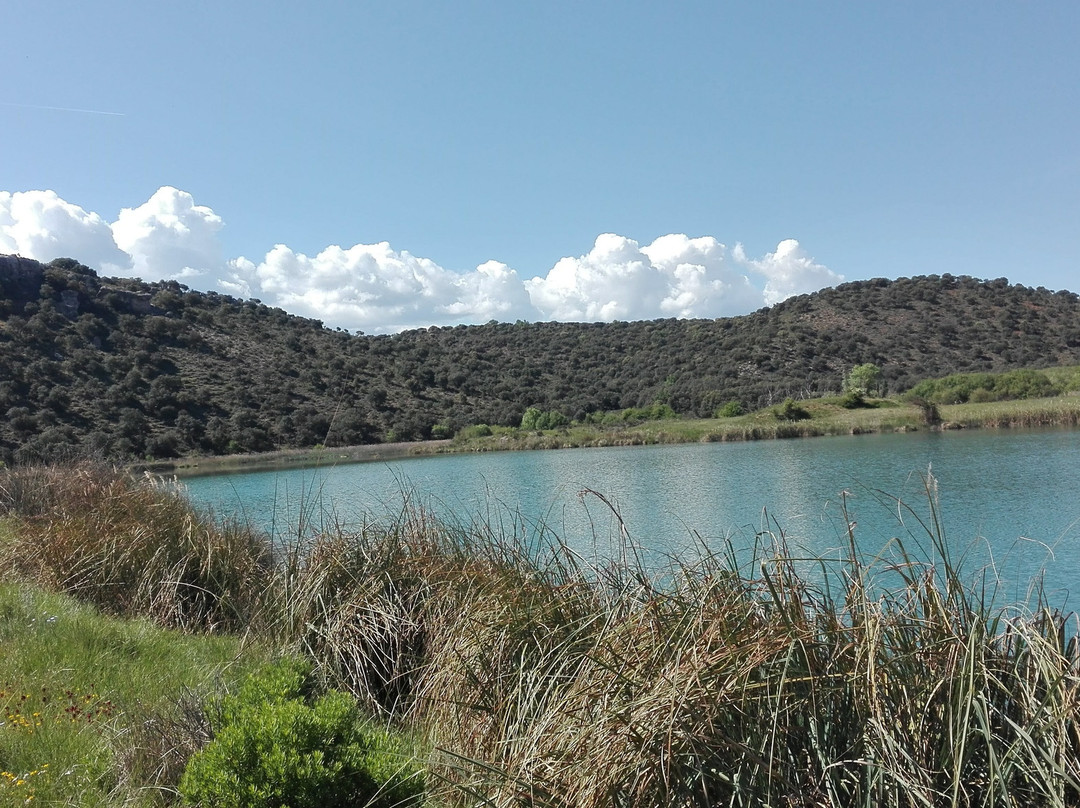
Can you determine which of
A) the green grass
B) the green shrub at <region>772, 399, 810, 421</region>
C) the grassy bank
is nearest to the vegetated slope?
the green shrub at <region>772, 399, 810, 421</region>

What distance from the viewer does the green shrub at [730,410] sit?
49.3 m

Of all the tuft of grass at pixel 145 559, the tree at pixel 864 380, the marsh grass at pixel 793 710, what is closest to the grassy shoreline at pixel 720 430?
the tree at pixel 864 380

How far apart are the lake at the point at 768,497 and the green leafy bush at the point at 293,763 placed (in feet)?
5.07

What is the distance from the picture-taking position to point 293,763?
110 inches

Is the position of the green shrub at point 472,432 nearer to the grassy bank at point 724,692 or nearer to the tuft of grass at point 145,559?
the tuft of grass at point 145,559

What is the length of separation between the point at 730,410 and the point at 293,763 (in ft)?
160

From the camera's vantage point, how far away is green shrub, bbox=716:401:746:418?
49344 mm

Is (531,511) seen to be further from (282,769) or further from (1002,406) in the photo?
(1002,406)

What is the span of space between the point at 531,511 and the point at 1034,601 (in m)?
8.75

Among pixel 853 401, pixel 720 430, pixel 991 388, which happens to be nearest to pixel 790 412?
pixel 853 401

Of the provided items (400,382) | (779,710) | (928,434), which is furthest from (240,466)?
(779,710)

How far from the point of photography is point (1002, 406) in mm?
36250

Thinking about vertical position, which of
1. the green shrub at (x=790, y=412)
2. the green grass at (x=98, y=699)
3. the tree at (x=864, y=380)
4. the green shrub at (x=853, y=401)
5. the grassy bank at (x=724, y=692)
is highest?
the tree at (x=864, y=380)

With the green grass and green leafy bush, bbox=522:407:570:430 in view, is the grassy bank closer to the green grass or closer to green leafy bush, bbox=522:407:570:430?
Result: the green grass
